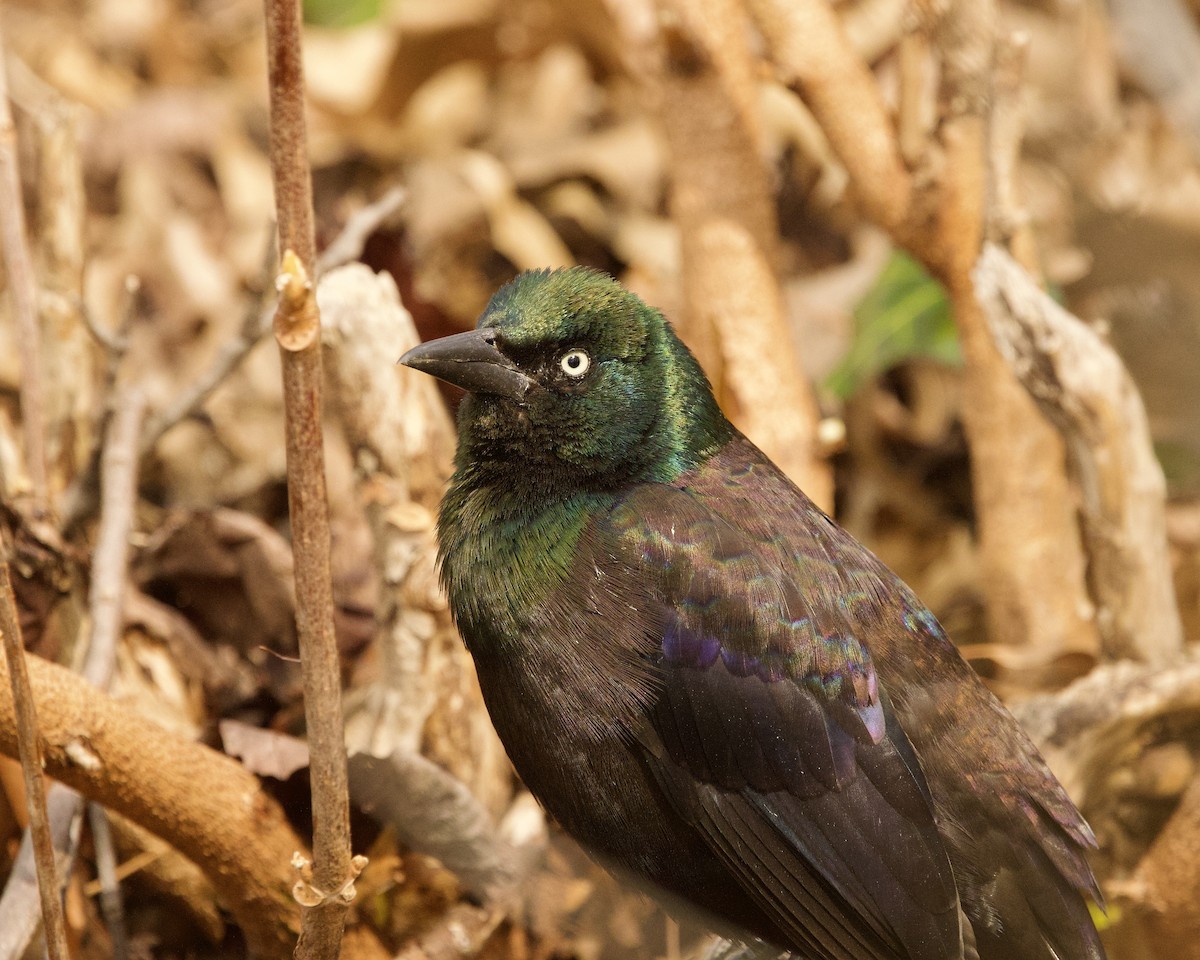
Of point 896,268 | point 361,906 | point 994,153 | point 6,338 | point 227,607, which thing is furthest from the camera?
point 6,338

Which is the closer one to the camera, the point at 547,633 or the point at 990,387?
the point at 547,633

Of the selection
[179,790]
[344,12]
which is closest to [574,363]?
[179,790]

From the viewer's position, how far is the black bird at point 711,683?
2.57 m

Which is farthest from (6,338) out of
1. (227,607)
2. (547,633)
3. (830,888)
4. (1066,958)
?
(1066,958)

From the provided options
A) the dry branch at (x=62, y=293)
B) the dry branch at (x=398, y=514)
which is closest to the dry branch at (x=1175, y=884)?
the dry branch at (x=398, y=514)

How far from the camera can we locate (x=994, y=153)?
10.8 ft

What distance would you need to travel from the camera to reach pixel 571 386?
2.72 metres

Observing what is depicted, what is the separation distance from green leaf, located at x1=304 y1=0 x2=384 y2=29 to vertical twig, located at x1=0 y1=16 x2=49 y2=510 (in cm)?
245

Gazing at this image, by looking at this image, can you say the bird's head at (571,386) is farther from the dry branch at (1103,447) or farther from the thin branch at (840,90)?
the thin branch at (840,90)

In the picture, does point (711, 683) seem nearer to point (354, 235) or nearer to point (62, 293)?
point (354, 235)

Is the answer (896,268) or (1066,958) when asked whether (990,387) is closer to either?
(896,268)

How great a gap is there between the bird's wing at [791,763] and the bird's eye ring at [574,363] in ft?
1.18

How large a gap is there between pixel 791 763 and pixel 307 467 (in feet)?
3.84

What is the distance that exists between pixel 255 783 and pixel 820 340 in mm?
2914
